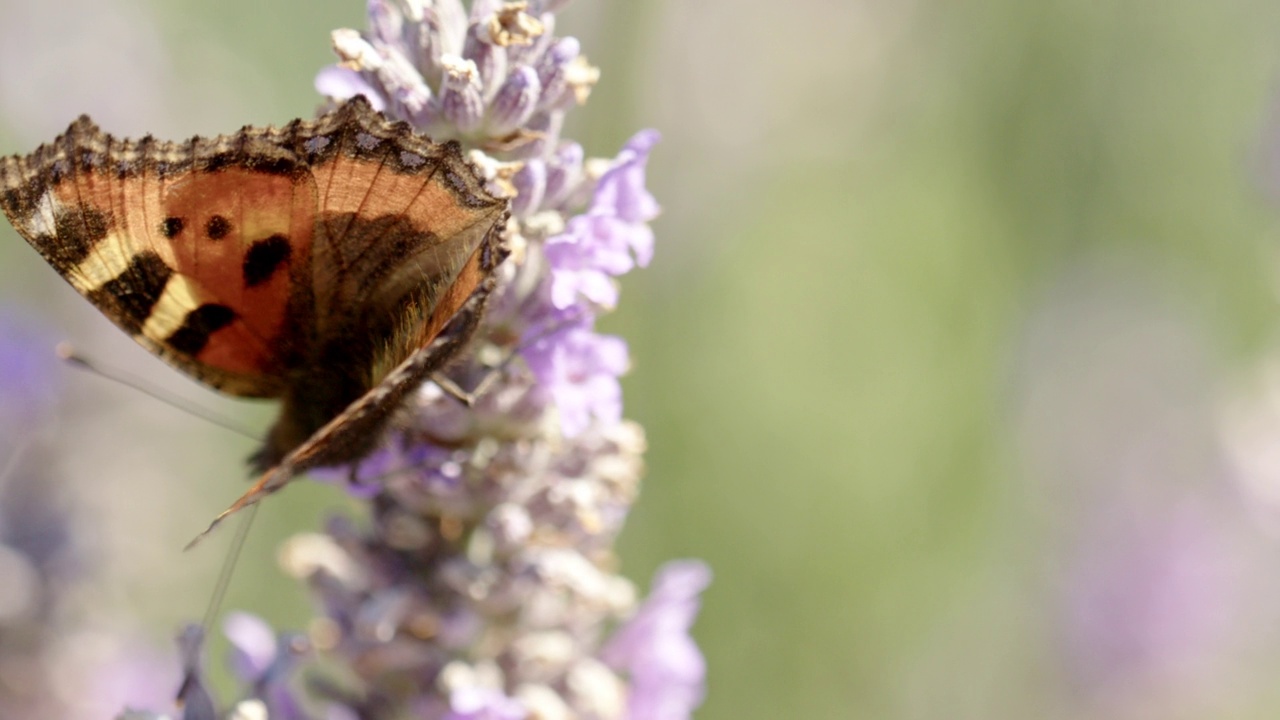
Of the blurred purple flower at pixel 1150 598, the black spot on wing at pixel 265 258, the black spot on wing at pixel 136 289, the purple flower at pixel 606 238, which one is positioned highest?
the blurred purple flower at pixel 1150 598

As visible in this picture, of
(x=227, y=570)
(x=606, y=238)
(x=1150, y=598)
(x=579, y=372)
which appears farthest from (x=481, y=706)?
(x=1150, y=598)

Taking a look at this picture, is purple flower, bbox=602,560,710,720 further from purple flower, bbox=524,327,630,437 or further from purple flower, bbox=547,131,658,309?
purple flower, bbox=547,131,658,309

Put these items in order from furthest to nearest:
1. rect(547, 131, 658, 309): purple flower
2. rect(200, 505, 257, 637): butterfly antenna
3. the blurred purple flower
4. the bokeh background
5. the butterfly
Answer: the blurred purple flower < the bokeh background < rect(200, 505, 257, 637): butterfly antenna < rect(547, 131, 658, 309): purple flower < the butterfly

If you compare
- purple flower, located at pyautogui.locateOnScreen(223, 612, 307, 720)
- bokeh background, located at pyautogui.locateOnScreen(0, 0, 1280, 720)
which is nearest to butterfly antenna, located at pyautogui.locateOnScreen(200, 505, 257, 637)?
purple flower, located at pyautogui.locateOnScreen(223, 612, 307, 720)

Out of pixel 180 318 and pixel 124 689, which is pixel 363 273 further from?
pixel 124 689

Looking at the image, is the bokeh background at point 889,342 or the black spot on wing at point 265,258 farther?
the bokeh background at point 889,342

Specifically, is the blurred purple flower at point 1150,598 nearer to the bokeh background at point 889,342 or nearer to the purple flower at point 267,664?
the bokeh background at point 889,342

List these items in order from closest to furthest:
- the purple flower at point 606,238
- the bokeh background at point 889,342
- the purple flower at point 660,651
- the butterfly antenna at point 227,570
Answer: the purple flower at point 606,238 → the butterfly antenna at point 227,570 → the purple flower at point 660,651 → the bokeh background at point 889,342

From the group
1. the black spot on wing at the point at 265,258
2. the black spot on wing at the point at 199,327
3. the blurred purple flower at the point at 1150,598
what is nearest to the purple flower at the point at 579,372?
the black spot on wing at the point at 265,258
